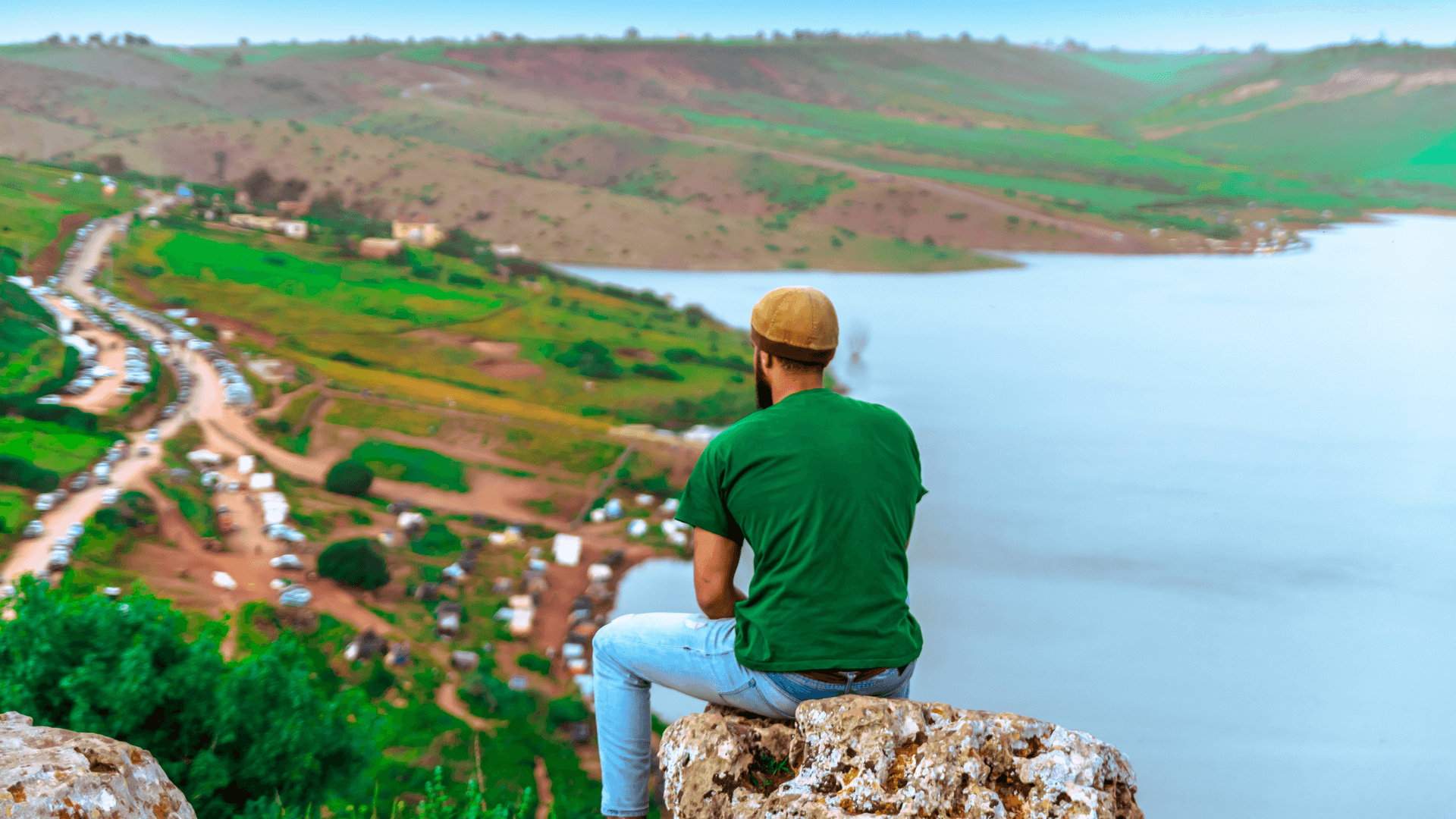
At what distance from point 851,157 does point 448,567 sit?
19.5 metres

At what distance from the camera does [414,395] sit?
627 inches

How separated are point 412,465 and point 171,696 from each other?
29.1 feet

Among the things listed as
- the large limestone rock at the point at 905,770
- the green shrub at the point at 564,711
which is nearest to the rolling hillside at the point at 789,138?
the green shrub at the point at 564,711

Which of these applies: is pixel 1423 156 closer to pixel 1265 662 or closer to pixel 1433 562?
pixel 1433 562

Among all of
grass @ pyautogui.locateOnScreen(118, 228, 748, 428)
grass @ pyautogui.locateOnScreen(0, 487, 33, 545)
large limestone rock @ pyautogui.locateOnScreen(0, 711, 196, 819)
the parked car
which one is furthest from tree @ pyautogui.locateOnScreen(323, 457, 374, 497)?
large limestone rock @ pyautogui.locateOnScreen(0, 711, 196, 819)

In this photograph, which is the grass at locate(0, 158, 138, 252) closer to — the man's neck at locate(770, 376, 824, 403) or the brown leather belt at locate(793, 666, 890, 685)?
the man's neck at locate(770, 376, 824, 403)

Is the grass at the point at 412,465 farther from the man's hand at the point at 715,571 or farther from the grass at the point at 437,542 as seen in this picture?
the man's hand at the point at 715,571

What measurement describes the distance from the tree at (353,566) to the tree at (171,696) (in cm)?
532

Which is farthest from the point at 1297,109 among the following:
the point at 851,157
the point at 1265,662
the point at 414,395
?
the point at 414,395

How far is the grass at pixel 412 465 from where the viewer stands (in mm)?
14258

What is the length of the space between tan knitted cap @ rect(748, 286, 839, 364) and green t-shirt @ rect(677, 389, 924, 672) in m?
0.17

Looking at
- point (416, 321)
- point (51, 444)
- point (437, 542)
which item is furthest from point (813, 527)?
point (416, 321)

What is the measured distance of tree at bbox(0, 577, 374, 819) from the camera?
5586mm

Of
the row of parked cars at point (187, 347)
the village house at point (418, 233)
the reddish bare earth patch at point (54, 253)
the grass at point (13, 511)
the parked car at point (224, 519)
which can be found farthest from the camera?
the village house at point (418, 233)
